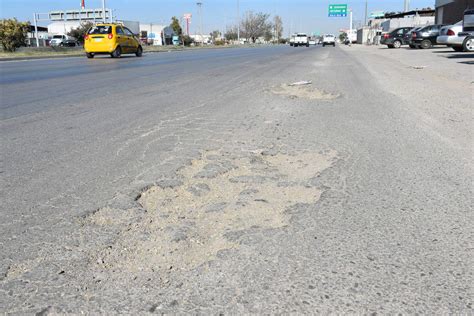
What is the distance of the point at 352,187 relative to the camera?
3.98m

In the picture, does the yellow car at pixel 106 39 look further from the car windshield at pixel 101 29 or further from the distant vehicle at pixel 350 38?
the distant vehicle at pixel 350 38

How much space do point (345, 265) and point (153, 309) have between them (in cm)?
118

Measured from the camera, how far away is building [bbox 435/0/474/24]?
4189 centimetres

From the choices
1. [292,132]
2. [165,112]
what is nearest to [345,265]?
[292,132]

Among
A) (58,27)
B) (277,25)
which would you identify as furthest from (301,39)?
(277,25)

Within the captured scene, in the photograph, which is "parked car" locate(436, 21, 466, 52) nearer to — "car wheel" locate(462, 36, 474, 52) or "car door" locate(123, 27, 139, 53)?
"car wheel" locate(462, 36, 474, 52)

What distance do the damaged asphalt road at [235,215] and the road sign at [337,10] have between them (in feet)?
329

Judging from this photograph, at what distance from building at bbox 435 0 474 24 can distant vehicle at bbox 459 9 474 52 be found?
2161 centimetres

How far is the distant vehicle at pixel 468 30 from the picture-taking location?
795 inches

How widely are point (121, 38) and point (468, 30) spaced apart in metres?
18.4

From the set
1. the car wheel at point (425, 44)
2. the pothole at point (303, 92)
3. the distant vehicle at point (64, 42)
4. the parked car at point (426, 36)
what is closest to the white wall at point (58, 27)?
the distant vehicle at point (64, 42)

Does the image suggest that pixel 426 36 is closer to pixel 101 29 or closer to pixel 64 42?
pixel 101 29

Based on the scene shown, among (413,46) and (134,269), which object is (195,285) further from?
(413,46)

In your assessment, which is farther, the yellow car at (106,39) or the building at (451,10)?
the building at (451,10)
